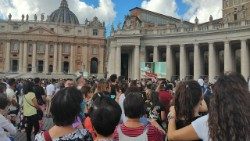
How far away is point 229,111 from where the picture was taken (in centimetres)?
357

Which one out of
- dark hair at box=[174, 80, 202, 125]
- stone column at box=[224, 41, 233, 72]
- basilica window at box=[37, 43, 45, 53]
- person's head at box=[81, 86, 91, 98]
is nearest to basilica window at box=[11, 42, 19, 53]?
basilica window at box=[37, 43, 45, 53]

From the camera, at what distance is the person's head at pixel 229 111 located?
11.6ft

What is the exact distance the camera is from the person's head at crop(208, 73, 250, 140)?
→ 3525 mm

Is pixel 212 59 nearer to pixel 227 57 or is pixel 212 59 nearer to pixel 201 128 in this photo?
pixel 227 57

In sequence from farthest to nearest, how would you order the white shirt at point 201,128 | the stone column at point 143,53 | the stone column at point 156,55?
1. the stone column at point 143,53
2. the stone column at point 156,55
3. the white shirt at point 201,128

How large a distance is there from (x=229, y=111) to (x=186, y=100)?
149 centimetres

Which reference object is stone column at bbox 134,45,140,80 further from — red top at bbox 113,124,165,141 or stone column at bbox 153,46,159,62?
red top at bbox 113,124,165,141

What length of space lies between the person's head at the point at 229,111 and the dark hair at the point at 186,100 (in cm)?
124

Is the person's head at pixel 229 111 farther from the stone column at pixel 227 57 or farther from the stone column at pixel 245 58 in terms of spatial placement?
the stone column at pixel 227 57

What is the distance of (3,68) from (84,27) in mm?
23418

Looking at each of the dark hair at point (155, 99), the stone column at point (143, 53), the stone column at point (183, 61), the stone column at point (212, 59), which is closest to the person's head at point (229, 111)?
the dark hair at point (155, 99)

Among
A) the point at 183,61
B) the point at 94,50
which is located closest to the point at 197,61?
the point at 183,61

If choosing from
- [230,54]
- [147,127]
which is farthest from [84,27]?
[147,127]

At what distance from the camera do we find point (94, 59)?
344ft
